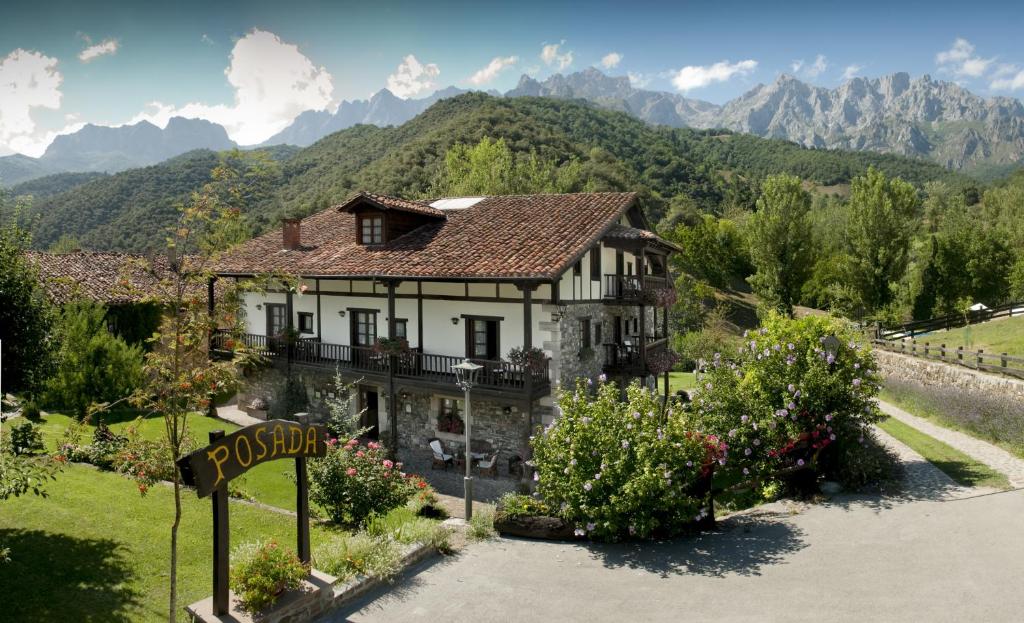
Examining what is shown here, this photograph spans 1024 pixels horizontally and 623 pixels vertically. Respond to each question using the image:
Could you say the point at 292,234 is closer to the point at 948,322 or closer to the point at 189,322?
the point at 189,322

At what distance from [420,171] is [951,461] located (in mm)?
49076

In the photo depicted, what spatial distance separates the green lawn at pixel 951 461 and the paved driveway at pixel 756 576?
2.20 m

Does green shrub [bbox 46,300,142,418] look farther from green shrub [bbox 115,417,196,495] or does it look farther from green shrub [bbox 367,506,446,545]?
green shrub [bbox 115,417,196,495]

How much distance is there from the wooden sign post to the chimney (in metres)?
16.7

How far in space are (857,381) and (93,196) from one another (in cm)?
6915

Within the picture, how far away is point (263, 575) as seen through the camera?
802cm

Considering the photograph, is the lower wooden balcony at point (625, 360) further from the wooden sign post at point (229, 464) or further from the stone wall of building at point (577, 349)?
the wooden sign post at point (229, 464)

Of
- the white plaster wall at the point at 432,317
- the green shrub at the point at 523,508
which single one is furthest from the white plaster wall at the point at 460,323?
the green shrub at the point at 523,508

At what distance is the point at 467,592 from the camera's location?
31.1ft

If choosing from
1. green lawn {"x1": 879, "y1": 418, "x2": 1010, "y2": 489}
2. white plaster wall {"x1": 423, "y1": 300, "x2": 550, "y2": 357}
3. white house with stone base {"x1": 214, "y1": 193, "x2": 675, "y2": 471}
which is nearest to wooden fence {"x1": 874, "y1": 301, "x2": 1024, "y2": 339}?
green lawn {"x1": 879, "y1": 418, "x2": 1010, "y2": 489}

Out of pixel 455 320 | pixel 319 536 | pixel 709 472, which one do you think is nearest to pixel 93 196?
pixel 455 320

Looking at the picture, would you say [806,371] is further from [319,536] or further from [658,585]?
[319,536]

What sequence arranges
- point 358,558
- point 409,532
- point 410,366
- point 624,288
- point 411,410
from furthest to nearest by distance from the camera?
point 624,288, point 411,410, point 410,366, point 409,532, point 358,558

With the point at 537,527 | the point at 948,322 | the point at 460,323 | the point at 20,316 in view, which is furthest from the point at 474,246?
the point at 948,322
